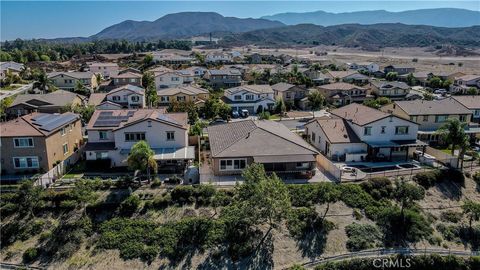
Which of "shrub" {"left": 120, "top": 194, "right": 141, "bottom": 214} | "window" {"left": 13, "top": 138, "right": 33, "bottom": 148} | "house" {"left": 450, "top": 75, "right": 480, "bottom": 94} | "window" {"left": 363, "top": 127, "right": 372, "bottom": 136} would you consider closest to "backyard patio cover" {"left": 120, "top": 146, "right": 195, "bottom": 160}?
"shrub" {"left": 120, "top": 194, "right": 141, "bottom": 214}

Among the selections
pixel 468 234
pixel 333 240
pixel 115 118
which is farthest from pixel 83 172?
pixel 468 234

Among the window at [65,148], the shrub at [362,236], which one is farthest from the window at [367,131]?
the window at [65,148]

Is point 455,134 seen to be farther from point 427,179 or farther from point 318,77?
point 318,77

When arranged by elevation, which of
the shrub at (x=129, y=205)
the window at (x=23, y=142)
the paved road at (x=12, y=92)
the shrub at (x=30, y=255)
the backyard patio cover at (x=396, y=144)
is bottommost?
the shrub at (x=30, y=255)

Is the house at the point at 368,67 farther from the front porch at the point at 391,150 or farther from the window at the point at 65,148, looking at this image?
the window at the point at 65,148

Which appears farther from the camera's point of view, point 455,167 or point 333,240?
point 455,167

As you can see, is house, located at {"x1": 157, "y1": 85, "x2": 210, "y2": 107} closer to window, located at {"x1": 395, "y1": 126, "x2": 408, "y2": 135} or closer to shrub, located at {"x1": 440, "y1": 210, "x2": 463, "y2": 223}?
window, located at {"x1": 395, "y1": 126, "x2": 408, "y2": 135}

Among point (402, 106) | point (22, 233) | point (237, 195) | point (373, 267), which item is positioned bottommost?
point (373, 267)

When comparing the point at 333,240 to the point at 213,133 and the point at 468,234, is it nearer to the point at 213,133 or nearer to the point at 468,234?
the point at 468,234
